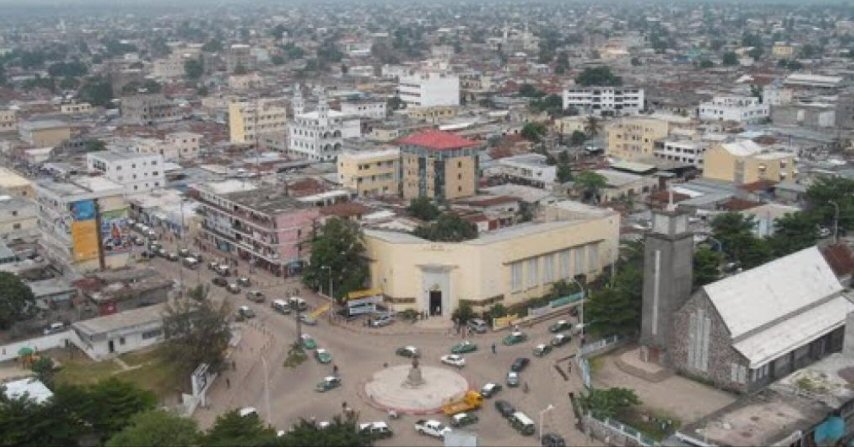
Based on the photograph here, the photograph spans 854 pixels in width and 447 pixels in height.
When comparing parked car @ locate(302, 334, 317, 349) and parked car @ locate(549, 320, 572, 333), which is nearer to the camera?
parked car @ locate(302, 334, 317, 349)

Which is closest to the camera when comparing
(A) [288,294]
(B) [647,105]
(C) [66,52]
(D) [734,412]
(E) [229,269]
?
(D) [734,412]

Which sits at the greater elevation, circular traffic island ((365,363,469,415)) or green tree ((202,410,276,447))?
green tree ((202,410,276,447))

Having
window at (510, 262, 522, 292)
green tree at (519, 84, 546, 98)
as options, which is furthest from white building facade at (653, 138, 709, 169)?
green tree at (519, 84, 546, 98)

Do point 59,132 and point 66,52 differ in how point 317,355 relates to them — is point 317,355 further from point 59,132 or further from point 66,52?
point 66,52

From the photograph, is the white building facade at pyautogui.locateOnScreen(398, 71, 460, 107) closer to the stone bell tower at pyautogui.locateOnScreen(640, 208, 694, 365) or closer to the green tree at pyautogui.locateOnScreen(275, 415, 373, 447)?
the stone bell tower at pyautogui.locateOnScreen(640, 208, 694, 365)

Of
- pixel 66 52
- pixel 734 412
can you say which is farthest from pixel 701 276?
pixel 66 52

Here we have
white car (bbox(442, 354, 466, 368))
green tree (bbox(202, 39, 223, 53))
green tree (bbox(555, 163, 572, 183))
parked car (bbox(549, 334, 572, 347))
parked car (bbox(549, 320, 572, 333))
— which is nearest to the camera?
white car (bbox(442, 354, 466, 368))

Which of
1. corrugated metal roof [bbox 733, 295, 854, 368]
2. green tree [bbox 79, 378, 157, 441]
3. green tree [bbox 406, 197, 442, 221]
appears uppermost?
green tree [bbox 406, 197, 442, 221]

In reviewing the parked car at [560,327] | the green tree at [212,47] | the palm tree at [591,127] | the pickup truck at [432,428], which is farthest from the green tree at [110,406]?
the green tree at [212,47]
